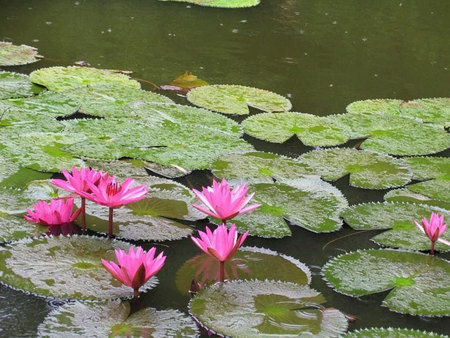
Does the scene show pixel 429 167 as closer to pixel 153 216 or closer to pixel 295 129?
pixel 295 129

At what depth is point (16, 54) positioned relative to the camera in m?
3.32

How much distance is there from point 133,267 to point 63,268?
0.76 feet

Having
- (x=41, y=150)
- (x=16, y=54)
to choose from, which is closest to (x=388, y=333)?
(x=41, y=150)

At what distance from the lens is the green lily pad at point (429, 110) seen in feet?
9.71

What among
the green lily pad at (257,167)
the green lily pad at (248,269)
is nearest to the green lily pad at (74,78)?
the green lily pad at (257,167)

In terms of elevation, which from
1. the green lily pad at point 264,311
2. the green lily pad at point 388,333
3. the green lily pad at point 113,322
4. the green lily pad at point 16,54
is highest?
the green lily pad at point 388,333

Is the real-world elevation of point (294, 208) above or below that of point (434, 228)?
below

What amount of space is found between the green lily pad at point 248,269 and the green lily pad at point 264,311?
63 mm

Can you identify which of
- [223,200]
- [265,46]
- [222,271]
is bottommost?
[265,46]

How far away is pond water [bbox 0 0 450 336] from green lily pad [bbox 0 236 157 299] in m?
0.55

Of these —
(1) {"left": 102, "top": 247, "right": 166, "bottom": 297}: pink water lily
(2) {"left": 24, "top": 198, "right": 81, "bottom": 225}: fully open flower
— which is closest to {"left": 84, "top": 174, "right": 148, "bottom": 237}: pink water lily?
(2) {"left": 24, "top": 198, "right": 81, "bottom": 225}: fully open flower

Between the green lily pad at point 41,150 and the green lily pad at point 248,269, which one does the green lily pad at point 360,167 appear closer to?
the green lily pad at point 248,269

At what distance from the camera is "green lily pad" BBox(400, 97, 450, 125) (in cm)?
296

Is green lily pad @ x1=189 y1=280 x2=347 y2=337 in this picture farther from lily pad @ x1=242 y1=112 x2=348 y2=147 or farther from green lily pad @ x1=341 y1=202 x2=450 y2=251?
lily pad @ x1=242 y1=112 x2=348 y2=147
